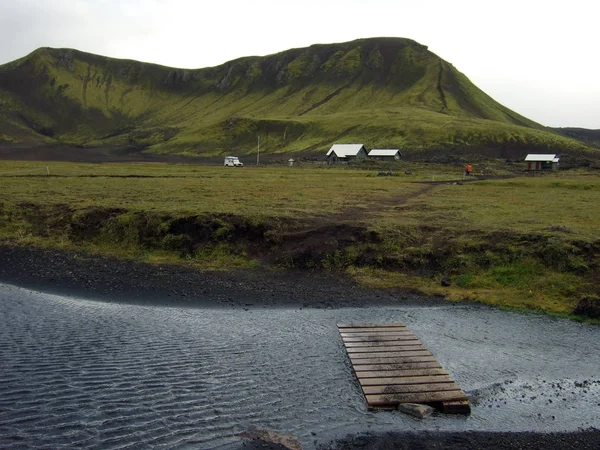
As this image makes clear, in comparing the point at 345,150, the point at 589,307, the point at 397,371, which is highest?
the point at 345,150

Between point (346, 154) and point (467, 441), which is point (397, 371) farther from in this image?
point (346, 154)

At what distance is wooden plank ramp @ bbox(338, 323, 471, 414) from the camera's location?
1329 cm

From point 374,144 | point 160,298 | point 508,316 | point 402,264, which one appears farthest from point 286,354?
point 374,144

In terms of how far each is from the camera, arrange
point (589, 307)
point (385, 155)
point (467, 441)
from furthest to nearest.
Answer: point (385, 155), point (589, 307), point (467, 441)

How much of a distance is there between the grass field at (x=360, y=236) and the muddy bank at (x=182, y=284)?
1333mm

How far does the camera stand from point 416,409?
12781 mm

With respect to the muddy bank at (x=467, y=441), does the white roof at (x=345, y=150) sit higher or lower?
higher

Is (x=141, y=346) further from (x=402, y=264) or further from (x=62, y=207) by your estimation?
(x=62, y=207)

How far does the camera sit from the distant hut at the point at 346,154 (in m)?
140

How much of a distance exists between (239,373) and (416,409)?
536 cm

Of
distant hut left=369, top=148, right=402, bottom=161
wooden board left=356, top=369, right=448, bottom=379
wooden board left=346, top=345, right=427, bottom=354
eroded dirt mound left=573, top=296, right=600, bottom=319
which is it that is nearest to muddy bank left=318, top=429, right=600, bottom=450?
wooden board left=356, top=369, right=448, bottom=379

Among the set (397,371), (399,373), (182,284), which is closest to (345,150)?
(182,284)

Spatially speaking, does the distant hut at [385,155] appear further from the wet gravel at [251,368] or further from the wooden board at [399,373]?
the wooden board at [399,373]

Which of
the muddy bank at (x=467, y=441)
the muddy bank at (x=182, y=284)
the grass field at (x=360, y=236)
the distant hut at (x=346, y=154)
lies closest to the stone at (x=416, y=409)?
the muddy bank at (x=467, y=441)
